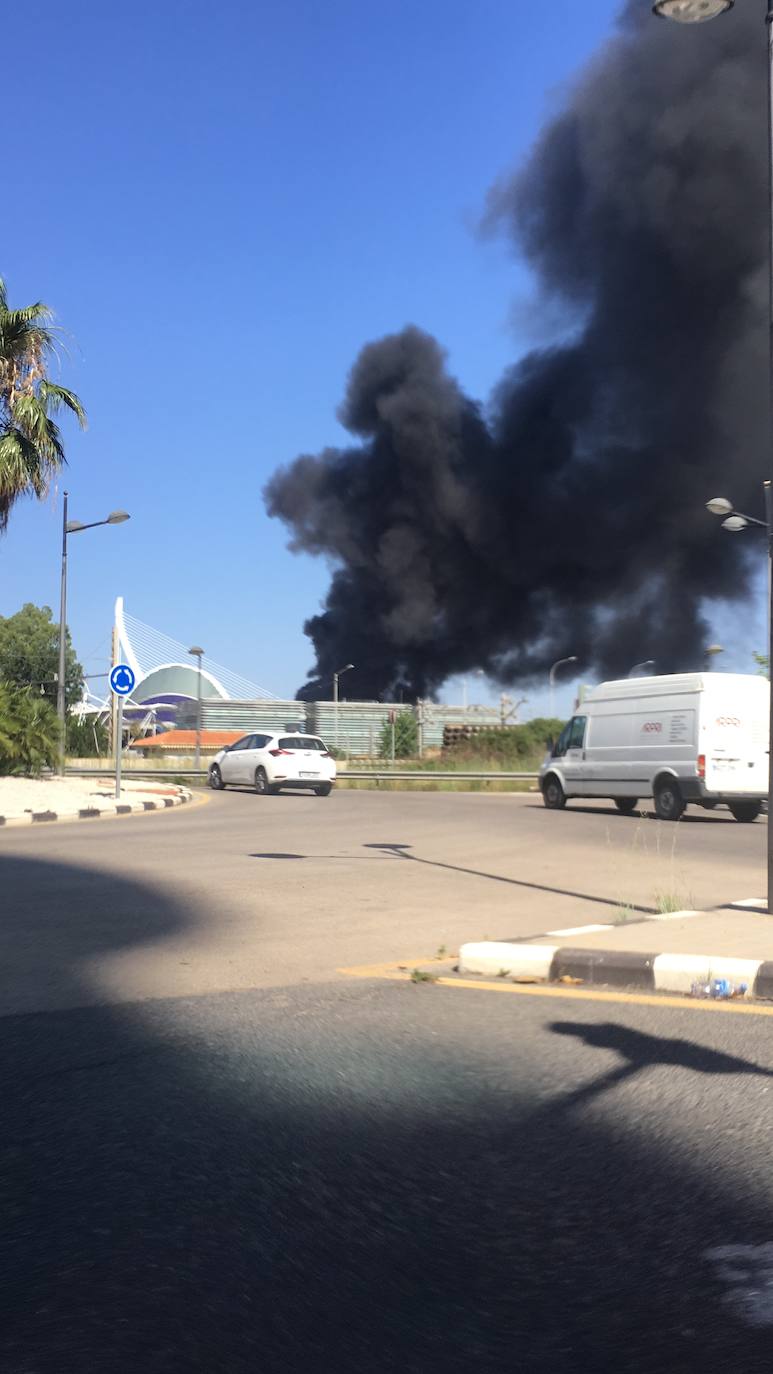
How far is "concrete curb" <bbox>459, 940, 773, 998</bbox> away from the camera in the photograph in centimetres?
611

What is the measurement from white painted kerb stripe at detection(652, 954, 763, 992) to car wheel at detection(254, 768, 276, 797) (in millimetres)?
22343

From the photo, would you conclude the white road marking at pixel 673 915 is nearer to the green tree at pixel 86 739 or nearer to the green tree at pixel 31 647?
the green tree at pixel 86 739

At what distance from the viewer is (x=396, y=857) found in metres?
13.3

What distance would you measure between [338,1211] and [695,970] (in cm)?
335

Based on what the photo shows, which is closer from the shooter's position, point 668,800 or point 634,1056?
point 634,1056

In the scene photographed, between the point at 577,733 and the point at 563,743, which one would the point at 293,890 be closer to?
the point at 577,733

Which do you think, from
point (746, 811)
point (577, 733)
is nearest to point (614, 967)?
point (746, 811)

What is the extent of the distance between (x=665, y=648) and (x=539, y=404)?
464 inches

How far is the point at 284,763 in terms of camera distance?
2800 cm

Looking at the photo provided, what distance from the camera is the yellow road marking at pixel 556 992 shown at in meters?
5.80

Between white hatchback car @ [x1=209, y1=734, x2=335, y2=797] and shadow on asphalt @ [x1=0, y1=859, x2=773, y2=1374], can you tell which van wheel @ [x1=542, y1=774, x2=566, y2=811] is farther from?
shadow on asphalt @ [x1=0, y1=859, x2=773, y2=1374]

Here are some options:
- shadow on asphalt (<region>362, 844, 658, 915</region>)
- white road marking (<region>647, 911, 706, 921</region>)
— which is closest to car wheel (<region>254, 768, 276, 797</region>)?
shadow on asphalt (<region>362, 844, 658, 915</region>)

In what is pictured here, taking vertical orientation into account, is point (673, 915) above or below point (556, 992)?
above

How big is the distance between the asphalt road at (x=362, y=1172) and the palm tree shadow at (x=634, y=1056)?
2cm
